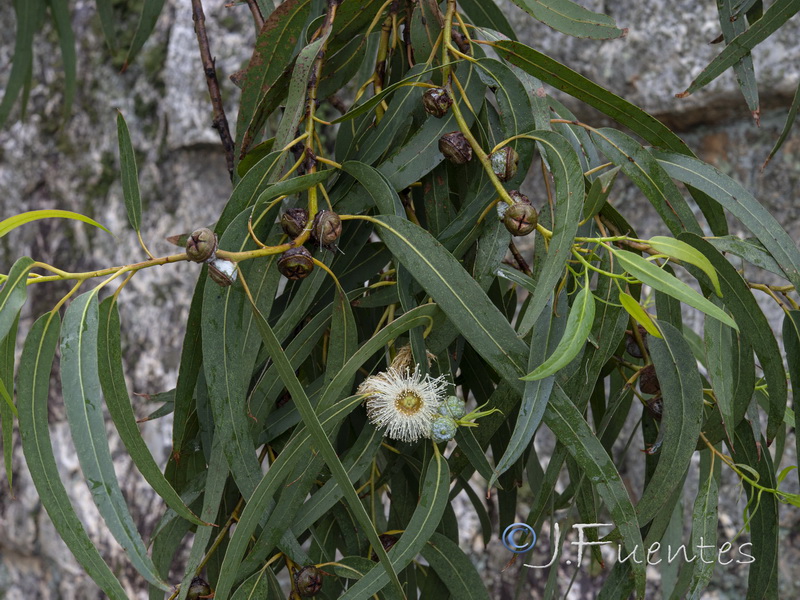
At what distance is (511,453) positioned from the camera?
0.39 metres

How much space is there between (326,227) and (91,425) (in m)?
0.17

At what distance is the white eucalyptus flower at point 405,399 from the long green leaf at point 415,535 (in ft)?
0.12

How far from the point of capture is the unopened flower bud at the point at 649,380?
55cm

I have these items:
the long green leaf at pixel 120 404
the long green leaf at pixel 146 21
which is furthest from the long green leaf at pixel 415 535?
the long green leaf at pixel 146 21

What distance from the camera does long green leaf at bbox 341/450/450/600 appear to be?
46 cm

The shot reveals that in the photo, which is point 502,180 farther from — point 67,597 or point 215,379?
point 67,597

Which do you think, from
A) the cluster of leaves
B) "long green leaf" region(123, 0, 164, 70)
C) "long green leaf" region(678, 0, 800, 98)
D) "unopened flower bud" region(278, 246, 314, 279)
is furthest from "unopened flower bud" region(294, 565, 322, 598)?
"long green leaf" region(123, 0, 164, 70)

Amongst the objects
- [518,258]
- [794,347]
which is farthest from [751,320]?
[518,258]

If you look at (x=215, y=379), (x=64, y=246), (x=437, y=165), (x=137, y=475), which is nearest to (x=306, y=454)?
(x=215, y=379)

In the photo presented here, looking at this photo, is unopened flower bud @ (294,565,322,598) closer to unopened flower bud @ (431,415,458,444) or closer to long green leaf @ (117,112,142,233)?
unopened flower bud @ (431,415,458,444)

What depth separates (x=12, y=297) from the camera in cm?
43

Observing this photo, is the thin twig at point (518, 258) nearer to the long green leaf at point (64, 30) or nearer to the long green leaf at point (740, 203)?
the long green leaf at point (740, 203)

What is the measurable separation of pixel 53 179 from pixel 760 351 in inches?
54.4

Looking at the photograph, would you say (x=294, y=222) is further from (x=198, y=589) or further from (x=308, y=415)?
(x=198, y=589)
